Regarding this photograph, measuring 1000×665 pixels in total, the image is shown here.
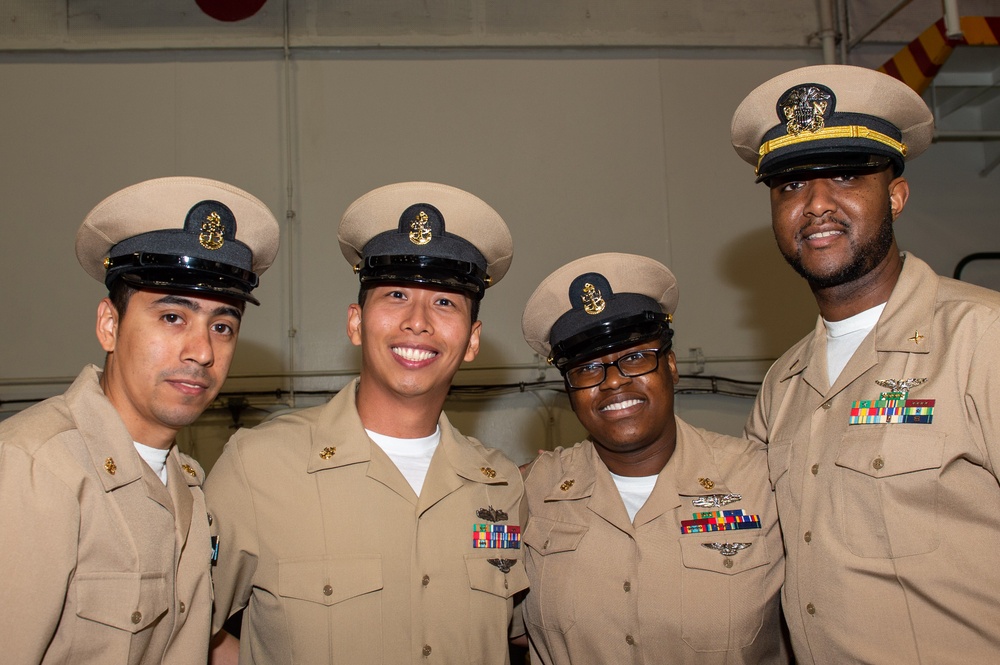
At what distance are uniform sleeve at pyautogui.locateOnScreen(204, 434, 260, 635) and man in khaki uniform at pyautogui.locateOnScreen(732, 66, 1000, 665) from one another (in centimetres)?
162

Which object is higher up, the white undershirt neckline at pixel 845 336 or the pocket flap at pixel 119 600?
the white undershirt neckline at pixel 845 336

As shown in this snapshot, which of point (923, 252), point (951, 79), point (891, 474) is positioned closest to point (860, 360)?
point (891, 474)

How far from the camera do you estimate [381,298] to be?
2.45m

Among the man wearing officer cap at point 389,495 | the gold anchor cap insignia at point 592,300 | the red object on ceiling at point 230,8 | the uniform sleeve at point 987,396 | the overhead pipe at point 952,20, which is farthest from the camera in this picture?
the red object on ceiling at point 230,8

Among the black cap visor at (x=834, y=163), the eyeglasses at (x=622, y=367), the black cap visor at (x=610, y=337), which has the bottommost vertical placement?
the eyeglasses at (x=622, y=367)

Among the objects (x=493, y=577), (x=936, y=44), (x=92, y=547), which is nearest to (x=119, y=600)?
(x=92, y=547)

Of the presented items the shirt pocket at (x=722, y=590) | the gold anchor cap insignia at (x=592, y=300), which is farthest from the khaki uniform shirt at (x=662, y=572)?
the gold anchor cap insignia at (x=592, y=300)

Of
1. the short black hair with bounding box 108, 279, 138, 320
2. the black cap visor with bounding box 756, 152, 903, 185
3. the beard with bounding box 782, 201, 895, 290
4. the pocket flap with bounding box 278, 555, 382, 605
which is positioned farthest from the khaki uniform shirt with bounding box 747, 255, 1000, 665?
the short black hair with bounding box 108, 279, 138, 320

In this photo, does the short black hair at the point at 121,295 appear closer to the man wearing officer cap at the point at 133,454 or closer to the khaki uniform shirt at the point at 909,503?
Answer: the man wearing officer cap at the point at 133,454

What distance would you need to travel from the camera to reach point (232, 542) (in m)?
2.17

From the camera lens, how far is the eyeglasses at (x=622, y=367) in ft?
8.54

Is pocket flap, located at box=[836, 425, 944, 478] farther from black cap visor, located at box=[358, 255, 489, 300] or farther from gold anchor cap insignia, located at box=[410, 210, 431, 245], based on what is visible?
gold anchor cap insignia, located at box=[410, 210, 431, 245]

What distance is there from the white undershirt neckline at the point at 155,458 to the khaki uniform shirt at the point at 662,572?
1217 mm

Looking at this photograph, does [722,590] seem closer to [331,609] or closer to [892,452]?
[892,452]
